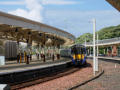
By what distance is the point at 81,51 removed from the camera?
27.3 m

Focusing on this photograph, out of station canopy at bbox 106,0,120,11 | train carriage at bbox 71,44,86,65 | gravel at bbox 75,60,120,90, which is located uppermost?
station canopy at bbox 106,0,120,11

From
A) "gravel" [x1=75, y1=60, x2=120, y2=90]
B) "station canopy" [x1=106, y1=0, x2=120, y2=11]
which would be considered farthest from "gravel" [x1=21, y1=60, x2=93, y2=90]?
"station canopy" [x1=106, y1=0, x2=120, y2=11]

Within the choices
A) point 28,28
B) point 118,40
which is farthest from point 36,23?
point 118,40

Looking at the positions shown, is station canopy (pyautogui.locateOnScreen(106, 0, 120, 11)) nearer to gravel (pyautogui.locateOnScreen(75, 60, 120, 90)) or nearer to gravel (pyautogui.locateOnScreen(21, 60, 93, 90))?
gravel (pyautogui.locateOnScreen(75, 60, 120, 90))

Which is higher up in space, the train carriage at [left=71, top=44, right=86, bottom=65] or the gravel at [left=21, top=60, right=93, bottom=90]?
the train carriage at [left=71, top=44, right=86, bottom=65]

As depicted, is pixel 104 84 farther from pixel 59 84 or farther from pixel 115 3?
pixel 115 3

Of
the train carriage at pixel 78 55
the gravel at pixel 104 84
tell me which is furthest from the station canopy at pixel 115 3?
the train carriage at pixel 78 55

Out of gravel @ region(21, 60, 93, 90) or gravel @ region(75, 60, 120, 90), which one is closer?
gravel @ region(21, 60, 93, 90)

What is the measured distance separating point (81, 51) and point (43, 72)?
365 inches

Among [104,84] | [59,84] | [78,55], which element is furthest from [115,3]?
[78,55]

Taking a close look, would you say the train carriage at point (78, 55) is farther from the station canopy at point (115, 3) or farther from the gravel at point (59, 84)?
the station canopy at point (115, 3)

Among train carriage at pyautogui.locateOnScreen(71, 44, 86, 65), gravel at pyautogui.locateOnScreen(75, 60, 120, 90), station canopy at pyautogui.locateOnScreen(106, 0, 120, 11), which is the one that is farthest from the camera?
train carriage at pyautogui.locateOnScreen(71, 44, 86, 65)

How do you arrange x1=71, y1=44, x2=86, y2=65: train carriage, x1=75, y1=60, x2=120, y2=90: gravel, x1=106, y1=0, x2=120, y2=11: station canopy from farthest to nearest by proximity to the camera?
1. x1=71, y1=44, x2=86, y2=65: train carriage
2. x1=75, y1=60, x2=120, y2=90: gravel
3. x1=106, y1=0, x2=120, y2=11: station canopy

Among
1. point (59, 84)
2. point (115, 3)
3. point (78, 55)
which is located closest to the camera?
point (115, 3)
